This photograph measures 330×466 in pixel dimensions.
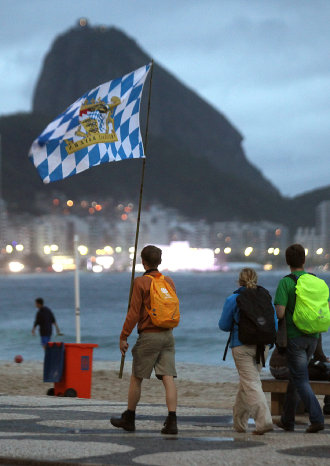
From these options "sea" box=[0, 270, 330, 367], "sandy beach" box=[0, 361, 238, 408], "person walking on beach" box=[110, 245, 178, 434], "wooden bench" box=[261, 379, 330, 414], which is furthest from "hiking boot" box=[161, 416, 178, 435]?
"sea" box=[0, 270, 330, 367]

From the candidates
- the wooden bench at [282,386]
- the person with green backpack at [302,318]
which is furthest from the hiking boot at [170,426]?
the wooden bench at [282,386]

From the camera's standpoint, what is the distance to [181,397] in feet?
49.7

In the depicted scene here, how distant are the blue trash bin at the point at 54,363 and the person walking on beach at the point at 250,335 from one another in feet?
17.5

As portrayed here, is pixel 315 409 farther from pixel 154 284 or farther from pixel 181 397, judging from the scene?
pixel 181 397

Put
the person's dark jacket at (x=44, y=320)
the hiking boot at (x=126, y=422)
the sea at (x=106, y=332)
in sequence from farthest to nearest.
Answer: the sea at (x=106, y=332) < the person's dark jacket at (x=44, y=320) < the hiking boot at (x=126, y=422)

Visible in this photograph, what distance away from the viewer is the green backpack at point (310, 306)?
7.68 meters

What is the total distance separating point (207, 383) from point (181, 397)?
358 centimetres

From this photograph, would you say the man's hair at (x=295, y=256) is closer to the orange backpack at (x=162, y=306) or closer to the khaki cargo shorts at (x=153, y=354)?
the orange backpack at (x=162, y=306)

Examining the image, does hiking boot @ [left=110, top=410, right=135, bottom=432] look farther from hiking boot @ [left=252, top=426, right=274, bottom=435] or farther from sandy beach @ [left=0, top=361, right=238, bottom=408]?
sandy beach @ [left=0, top=361, right=238, bottom=408]

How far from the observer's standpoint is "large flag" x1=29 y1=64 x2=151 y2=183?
38.9ft

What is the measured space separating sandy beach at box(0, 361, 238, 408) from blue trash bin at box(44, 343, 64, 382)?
1.66m

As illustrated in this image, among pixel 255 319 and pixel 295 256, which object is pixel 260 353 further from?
pixel 295 256

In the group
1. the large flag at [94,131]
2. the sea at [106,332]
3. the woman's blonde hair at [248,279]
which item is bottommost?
the sea at [106,332]

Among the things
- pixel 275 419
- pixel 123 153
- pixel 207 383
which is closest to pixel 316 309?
pixel 275 419
